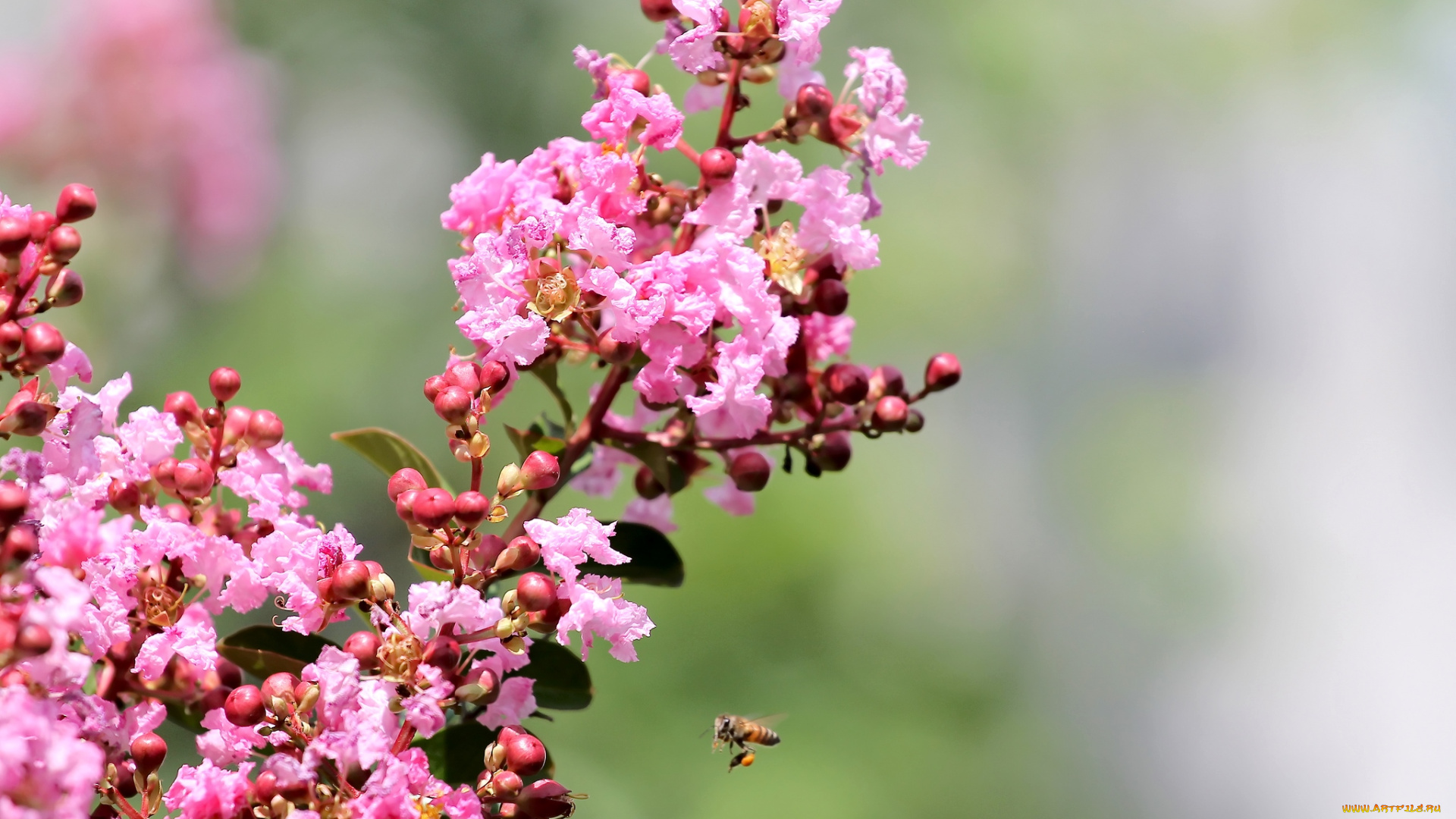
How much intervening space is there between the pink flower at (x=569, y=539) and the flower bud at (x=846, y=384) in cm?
26

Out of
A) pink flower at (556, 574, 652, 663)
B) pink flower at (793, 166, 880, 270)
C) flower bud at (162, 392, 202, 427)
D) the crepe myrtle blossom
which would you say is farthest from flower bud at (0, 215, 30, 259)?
pink flower at (793, 166, 880, 270)

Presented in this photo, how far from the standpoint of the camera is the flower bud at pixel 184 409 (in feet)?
2.92

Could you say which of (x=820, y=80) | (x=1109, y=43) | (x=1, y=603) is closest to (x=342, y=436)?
(x=1, y=603)

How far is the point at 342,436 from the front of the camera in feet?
3.18

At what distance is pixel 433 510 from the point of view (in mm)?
743

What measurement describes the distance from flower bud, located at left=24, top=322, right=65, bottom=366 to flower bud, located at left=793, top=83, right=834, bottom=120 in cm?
53

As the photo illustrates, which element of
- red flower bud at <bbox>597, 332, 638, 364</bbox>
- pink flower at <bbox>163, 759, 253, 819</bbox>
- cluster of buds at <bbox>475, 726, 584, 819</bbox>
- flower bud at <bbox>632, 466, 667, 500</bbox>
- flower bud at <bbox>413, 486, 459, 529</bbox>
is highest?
flower bud at <bbox>632, 466, 667, 500</bbox>

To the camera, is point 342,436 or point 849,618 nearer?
point 342,436

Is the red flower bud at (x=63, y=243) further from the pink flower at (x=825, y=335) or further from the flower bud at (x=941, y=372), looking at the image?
the flower bud at (x=941, y=372)

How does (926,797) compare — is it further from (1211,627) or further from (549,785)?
(549,785)

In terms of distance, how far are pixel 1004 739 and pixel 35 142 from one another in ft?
13.6

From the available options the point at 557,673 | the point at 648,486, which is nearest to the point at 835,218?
the point at 648,486

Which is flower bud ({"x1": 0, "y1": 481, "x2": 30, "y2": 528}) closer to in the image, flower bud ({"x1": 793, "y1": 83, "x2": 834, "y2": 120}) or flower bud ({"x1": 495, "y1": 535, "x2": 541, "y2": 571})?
flower bud ({"x1": 495, "y1": 535, "x2": 541, "y2": 571})

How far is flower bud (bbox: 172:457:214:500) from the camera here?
84 cm
